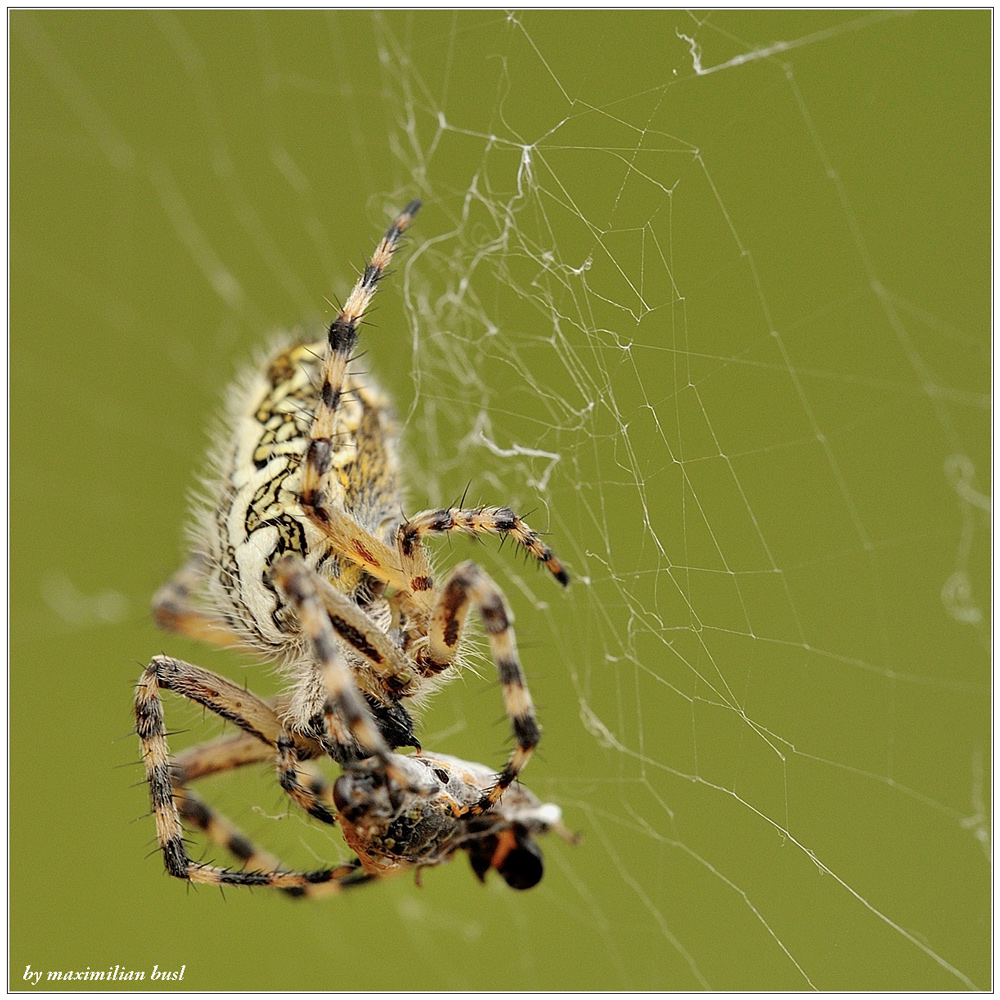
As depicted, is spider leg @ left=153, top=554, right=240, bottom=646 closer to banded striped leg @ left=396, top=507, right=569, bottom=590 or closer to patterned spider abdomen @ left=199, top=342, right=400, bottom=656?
patterned spider abdomen @ left=199, top=342, right=400, bottom=656

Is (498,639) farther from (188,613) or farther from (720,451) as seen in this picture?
(188,613)

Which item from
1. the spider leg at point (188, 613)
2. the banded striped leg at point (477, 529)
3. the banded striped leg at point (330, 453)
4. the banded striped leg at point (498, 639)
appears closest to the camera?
the banded striped leg at point (498, 639)

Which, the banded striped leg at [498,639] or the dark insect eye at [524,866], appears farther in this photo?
the dark insect eye at [524,866]

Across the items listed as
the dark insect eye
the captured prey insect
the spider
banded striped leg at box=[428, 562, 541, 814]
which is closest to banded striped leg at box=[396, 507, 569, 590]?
the spider

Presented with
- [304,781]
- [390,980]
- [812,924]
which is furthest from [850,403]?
[390,980]

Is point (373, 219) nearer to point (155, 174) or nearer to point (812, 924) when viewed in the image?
point (155, 174)

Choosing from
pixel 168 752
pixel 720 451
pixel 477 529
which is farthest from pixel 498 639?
pixel 168 752

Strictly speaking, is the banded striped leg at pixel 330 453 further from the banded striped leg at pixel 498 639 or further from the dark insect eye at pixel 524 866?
the dark insect eye at pixel 524 866

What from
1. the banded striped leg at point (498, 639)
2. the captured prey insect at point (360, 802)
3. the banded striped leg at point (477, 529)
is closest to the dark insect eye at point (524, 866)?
the captured prey insect at point (360, 802)
